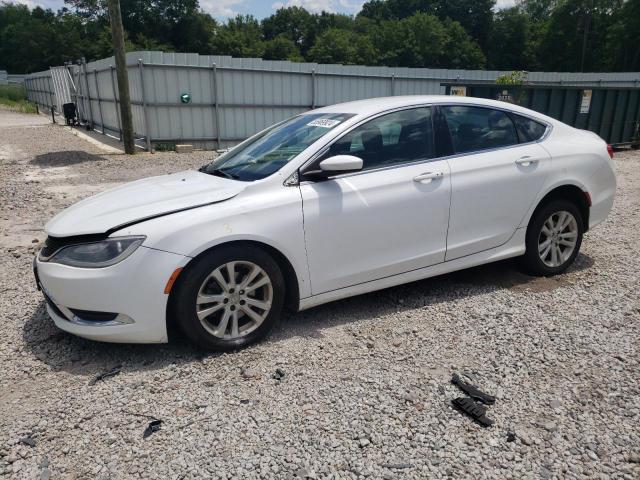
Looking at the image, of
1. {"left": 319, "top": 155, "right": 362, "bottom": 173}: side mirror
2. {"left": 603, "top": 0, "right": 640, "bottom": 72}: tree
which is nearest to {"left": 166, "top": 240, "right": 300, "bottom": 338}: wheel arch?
{"left": 319, "top": 155, "right": 362, "bottom": 173}: side mirror

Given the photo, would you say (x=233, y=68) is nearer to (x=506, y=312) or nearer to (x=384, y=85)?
(x=384, y=85)

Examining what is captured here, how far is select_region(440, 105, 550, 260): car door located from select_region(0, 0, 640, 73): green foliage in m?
65.0

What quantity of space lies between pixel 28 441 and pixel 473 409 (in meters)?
2.36

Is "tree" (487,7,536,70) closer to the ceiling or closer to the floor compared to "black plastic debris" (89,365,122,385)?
closer to the ceiling

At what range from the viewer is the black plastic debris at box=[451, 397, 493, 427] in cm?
267

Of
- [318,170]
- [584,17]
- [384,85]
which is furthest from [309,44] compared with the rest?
[318,170]

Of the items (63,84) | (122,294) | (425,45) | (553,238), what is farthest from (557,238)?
(425,45)

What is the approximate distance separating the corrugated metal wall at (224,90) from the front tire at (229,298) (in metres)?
12.5

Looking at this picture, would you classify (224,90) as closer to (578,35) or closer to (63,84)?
(63,84)

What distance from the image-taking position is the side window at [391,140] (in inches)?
145

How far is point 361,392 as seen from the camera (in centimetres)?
294

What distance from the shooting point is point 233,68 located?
50.2 ft

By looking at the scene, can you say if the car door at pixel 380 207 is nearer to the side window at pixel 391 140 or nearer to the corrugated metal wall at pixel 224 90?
the side window at pixel 391 140

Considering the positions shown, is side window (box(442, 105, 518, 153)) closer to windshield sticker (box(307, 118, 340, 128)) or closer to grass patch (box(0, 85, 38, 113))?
windshield sticker (box(307, 118, 340, 128))
